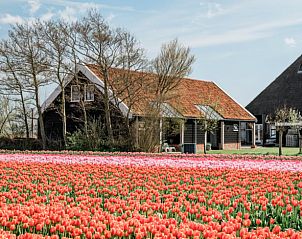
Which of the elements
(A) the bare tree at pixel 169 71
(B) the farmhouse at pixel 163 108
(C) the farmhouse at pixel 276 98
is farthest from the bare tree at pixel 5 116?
(C) the farmhouse at pixel 276 98

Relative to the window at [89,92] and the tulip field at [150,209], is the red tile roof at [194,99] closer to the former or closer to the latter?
the window at [89,92]

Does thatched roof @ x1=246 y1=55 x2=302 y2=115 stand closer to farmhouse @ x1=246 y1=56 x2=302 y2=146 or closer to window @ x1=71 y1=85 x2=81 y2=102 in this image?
farmhouse @ x1=246 y1=56 x2=302 y2=146

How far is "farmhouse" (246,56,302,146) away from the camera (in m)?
48.5

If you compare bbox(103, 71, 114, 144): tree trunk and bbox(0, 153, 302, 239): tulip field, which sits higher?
bbox(103, 71, 114, 144): tree trunk

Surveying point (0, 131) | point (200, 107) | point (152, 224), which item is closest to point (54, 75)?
point (0, 131)

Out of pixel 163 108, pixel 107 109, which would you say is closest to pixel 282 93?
pixel 163 108

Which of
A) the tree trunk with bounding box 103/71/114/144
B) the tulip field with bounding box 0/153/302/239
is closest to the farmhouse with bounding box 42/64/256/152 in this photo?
the tree trunk with bounding box 103/71/114/144

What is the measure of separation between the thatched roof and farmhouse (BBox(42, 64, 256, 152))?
4191 mm

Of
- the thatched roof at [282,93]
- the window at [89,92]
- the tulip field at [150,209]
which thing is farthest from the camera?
the thatched roof at [282,93]

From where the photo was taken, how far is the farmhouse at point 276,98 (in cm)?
4847

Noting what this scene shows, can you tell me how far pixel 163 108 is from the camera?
95.5 feet

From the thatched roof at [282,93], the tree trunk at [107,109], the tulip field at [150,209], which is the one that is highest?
the thatched roof at [282,93]

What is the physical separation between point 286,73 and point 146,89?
25120 millimetres

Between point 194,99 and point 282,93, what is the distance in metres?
13.8
